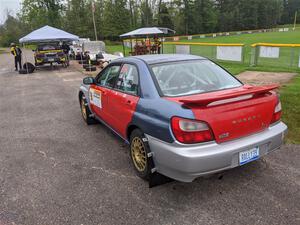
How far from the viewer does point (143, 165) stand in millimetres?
3500

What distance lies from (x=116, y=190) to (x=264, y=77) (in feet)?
27.8

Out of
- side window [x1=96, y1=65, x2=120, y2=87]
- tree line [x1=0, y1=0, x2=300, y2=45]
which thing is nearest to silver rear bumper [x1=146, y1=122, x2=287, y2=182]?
side window [x1=96, y1=65, x2=120, y2=87]

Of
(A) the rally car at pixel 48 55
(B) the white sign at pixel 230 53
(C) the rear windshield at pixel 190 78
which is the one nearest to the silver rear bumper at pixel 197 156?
(C) the rear windshield at pixel 190 78

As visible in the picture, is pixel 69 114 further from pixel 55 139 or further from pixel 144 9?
→ pixel 144 9

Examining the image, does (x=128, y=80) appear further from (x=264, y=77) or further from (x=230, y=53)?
(x=230, y=53)

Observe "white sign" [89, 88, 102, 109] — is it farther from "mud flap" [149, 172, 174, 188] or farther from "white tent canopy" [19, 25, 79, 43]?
"white tent canopy" [19, 25, 79, 43]

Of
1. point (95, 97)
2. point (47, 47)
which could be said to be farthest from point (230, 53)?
point (47, 47)

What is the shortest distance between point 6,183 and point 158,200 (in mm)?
2082

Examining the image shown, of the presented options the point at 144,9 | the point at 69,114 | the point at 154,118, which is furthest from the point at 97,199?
the point at 144,9

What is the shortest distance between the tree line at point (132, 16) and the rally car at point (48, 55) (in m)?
32.3

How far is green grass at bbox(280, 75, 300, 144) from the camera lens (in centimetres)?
476

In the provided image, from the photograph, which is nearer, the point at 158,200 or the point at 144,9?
the point at 158,200

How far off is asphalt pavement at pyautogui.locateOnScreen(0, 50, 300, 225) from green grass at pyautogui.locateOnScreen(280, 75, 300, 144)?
47 centimetres

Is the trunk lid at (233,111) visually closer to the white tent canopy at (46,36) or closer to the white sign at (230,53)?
the white sign at (230,53)
